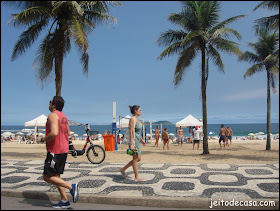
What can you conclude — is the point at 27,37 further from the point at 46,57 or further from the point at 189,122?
the point at 189,122

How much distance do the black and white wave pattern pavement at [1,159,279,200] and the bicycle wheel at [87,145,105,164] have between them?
1.43 metres

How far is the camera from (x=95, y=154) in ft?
29.2

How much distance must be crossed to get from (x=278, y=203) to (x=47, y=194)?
3852mm

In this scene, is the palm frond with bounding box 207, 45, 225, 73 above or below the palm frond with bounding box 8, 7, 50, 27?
below

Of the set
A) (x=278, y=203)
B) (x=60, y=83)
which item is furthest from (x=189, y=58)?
(x=278, y=203)

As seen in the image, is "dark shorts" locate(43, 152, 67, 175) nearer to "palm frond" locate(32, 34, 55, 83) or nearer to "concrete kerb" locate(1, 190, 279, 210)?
"concrete kerb" locate(1, 190, 279, 210)

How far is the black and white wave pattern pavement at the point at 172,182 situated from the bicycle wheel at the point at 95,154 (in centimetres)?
143

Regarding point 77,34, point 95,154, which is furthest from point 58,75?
point 95,154

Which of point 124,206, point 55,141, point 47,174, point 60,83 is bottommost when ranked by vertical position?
point 124,206

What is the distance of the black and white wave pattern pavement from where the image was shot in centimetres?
469

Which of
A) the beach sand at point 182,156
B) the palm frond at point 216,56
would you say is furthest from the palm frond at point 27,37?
the palm frond at point 216,56

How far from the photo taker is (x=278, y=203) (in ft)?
13.4


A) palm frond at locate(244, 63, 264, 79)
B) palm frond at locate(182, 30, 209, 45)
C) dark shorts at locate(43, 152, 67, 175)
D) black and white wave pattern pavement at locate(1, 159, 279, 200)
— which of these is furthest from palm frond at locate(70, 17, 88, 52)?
palm frond at locate(244, 63, 264, 79)

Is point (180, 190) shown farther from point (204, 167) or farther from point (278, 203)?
point (204, 167)
